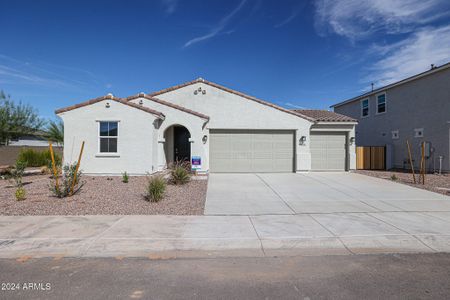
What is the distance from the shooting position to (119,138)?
41.0 ft

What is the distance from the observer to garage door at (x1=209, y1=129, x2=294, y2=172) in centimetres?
1488

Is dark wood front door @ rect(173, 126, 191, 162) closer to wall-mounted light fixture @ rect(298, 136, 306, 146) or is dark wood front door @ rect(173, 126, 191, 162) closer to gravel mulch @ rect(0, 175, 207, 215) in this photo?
gravel mulch @ rect(0, 175, 207, 215)

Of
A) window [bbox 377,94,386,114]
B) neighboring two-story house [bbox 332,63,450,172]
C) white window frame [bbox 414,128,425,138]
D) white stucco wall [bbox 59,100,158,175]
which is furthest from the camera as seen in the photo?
window [bbox 377,94,386,114]

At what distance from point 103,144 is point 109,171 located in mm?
1420

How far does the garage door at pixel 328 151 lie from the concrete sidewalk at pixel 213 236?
9.54 metres

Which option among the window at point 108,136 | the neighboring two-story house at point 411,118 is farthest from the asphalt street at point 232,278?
the neighboring two-story house at point 411,118

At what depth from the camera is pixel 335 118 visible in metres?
15.7

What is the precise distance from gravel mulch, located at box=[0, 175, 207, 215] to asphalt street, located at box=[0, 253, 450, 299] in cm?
257

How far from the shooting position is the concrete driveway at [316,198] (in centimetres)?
690

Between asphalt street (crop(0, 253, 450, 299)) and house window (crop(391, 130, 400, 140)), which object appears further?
house window (crop(391, 130, 400, 140))

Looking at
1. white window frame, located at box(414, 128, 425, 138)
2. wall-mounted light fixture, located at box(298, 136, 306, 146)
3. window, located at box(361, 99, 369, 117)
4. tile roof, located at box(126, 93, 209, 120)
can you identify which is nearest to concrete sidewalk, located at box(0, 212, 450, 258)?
tile roof, located at box(126, 93, 209, 120)

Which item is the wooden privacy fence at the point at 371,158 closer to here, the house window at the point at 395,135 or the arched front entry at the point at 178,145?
the house window at the point at 395,135

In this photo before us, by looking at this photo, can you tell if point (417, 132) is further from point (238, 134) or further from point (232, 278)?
point (232, 278)

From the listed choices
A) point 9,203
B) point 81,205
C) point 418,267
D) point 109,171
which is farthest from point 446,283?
point 109,171
